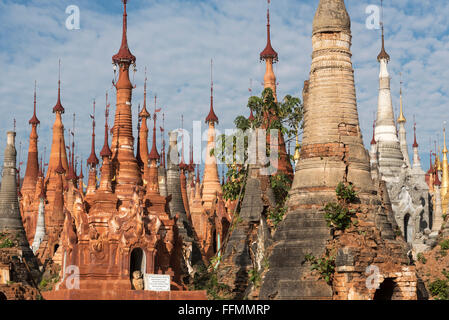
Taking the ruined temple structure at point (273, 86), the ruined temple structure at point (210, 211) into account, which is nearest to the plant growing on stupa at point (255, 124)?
the ruined temple structure at point (273, 86)

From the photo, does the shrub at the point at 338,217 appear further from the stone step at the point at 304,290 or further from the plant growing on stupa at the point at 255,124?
the plant growing on stupa at the point at 255,124

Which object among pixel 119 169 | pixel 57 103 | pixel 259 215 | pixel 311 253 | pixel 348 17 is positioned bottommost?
pixel 311 253

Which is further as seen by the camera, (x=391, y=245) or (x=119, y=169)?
(x=119, y=169)

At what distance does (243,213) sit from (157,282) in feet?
13.7

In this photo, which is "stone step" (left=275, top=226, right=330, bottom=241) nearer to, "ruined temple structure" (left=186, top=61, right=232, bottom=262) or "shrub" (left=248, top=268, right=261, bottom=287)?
"shrub" (left=248, top=268, right=261, bottom=287)

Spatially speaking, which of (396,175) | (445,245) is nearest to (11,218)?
(445,245)

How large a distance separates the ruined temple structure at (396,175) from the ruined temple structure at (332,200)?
80.1 feet

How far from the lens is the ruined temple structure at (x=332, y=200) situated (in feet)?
61.7

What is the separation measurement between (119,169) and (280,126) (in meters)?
6.89

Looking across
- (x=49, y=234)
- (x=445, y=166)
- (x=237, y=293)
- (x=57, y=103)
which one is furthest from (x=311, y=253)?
(x=445, y=166)

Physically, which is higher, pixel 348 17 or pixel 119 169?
pixel 348 17

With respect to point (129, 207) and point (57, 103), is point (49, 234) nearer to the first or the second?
point (57, 103)
